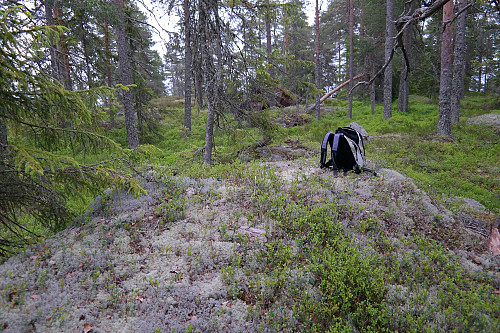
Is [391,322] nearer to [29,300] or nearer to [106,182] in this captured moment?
[29,300]

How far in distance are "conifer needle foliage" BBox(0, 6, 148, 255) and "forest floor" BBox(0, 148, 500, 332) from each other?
80 centimetres

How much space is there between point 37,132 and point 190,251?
3251mm

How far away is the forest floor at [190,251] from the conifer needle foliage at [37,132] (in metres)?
0.80

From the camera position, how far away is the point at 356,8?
77.8ft

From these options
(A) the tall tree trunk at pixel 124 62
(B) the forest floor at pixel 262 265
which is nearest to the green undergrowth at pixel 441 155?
(B) the forest floor at pixel 262 265

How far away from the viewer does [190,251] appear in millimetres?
4188

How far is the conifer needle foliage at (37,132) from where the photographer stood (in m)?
3.48

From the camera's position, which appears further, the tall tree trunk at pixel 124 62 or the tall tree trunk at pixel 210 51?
the tall tree trunk at pixel 124 62

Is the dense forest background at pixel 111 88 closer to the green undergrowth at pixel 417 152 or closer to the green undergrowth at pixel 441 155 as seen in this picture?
the green undergrowth at pixel 417 152

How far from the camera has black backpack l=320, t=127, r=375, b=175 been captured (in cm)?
707

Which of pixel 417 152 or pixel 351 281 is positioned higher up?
pixel 417 152

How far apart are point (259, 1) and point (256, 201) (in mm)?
6705

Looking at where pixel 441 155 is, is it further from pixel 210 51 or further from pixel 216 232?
pixel 216 232

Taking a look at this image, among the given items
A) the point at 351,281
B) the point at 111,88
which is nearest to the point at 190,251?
the point at 351,281
